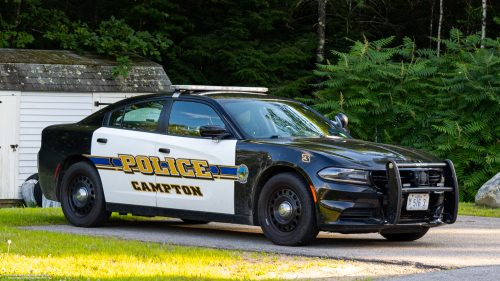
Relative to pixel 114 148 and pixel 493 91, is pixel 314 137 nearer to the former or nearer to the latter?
pixel 114 148

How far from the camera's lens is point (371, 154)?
730 cm

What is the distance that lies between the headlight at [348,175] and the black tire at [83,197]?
3.29 m

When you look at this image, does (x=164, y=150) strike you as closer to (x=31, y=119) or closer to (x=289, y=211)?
(x=289, y=211)

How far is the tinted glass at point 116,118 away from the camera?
916cm

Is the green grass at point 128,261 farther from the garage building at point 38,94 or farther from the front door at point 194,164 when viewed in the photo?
the garage building at point 38,94

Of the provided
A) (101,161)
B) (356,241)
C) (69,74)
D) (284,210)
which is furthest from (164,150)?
(69,74)

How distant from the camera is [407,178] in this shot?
7.27 m

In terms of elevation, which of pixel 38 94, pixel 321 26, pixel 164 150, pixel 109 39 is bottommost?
pixel 164 150

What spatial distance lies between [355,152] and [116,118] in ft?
11.2

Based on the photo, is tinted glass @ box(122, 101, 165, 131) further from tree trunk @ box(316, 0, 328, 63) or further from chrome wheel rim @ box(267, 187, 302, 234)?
tree trunk @ box(316, 0, 328, 63)

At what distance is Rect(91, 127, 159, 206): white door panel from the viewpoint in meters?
8.62

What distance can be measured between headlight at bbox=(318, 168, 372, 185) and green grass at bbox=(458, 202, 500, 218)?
16.8 feet

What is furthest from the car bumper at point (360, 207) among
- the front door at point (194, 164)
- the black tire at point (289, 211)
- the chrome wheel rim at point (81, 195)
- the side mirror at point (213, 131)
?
the chrome wheel rim at point (81, 195)

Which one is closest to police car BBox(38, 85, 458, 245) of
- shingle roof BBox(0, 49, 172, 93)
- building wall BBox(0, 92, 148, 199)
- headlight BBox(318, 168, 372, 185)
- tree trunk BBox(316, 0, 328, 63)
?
headlight BBox(318, 168, 372, 185)
